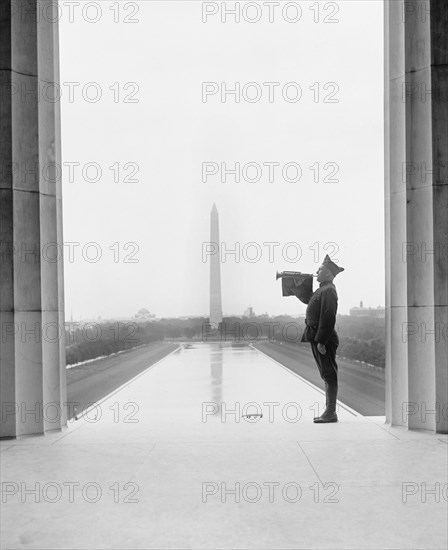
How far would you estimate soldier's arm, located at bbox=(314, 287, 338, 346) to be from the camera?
763 cm

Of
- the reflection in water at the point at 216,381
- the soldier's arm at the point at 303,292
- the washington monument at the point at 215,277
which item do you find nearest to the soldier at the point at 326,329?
the soldier's arm at the point at 303,292

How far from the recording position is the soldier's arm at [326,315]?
763 centimetres

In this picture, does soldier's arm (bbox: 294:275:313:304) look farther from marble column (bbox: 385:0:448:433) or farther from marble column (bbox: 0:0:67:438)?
marble column (bbox: 0:0:67:438)

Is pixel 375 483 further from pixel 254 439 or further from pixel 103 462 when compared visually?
pixel 103 462

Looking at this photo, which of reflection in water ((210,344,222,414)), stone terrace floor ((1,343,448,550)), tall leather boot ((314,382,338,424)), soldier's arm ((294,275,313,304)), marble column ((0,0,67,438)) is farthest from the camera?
reflection in water ((210,344,222,414))

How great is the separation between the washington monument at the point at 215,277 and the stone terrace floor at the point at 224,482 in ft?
54.3

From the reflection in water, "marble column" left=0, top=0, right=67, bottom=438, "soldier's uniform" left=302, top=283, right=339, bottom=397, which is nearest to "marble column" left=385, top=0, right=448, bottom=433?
"soldier's uniform" left=302, top=283, right=339, bottom=397

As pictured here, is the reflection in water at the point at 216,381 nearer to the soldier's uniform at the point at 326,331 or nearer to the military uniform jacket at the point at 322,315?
the soldier's uniform at the point at 326,331

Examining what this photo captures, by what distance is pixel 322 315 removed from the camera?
301 inches

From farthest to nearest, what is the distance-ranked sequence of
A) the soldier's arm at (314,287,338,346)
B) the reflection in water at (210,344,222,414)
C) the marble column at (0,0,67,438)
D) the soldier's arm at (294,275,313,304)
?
the reflection in water at (210,344,222,414) → the soldier's arm at (294,275,313,304) → the soldier's arm at (314,287,338,346) → the marble column at (0,0,67,438)

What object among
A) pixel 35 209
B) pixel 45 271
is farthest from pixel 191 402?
pixel 35 209

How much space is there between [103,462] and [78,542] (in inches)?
85.9

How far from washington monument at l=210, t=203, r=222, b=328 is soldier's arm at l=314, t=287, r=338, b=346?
1733 centimetres

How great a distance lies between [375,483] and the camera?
514 cm
